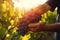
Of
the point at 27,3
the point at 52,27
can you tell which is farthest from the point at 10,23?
the point at 52,27

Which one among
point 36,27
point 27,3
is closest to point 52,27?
point 36,27

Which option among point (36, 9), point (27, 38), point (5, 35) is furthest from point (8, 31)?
point (36, 9)

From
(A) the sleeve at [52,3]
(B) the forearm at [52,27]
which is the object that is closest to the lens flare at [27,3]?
(A) the sleeve at [52,3]

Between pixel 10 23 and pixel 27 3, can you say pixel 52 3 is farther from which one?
pixel 10 23

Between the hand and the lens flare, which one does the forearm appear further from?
the lens flare

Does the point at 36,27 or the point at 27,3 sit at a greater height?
the point at 27,3

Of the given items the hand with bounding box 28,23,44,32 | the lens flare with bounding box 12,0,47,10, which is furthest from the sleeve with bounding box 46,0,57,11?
the hand with bounding box 28,23,44,32

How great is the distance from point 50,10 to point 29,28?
0.63 feet

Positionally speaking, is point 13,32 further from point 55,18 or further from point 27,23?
point 55,18

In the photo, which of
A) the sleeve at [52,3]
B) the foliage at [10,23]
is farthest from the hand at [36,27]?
the sleeve at [52,3]

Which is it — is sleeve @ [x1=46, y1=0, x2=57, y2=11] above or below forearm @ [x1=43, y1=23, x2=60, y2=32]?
above

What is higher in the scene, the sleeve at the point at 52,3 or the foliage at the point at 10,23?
the sleeve at the point at 52,3

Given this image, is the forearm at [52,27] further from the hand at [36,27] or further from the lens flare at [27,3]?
the lens flare at [27,3]

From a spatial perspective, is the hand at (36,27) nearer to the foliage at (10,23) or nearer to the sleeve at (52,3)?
the foliage at (10,23)
